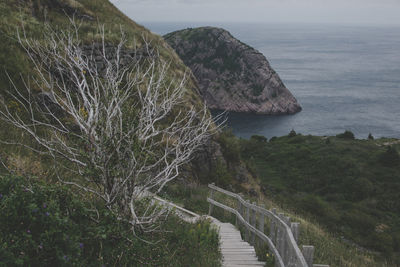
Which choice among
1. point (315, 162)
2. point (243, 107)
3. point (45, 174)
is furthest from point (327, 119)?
point (45, 174)

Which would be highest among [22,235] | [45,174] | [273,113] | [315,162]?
[22,235]

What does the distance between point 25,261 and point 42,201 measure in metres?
0.90

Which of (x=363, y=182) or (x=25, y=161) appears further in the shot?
(x=363, y=182)

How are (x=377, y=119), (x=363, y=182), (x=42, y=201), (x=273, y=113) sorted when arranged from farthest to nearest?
(x=273, y=113)
(x=377, y=119)
(x=363, y=182)
(x=42, y=201)

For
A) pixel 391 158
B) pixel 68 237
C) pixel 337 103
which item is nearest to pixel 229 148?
pixel 68 237

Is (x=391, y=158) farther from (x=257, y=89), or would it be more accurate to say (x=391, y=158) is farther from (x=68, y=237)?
(x=257, y=89)

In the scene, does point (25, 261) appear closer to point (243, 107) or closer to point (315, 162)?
point (315, 162)

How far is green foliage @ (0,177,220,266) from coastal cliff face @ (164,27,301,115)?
98.5 m

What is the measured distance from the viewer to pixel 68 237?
438cm

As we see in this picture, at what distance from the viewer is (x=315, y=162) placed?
44.7m

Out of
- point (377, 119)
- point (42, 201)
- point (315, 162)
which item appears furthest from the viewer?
point (377, 119)

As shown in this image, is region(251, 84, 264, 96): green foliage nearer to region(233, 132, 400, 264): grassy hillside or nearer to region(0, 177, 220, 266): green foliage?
region(233, 132, 400, 264): grassy hillside

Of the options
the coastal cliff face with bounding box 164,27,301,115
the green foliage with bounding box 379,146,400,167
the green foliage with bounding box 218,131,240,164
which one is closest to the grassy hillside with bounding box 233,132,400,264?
the green foliage with bounding box 379,146,400,167

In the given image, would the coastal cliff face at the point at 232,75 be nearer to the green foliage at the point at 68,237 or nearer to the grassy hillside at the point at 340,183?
the grassy hillside at the point at 340,183
